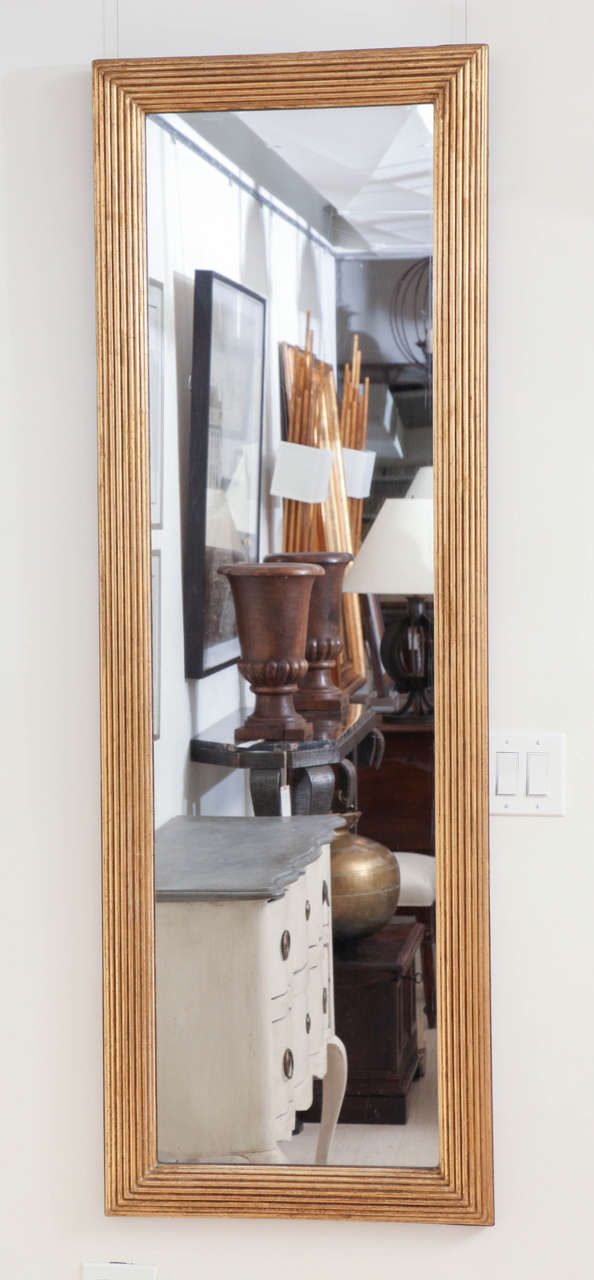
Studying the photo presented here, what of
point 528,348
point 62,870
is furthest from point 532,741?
point 62,870

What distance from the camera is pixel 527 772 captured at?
1550mm

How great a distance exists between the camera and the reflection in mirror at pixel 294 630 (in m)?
1.50

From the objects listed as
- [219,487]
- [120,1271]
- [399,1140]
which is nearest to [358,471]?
[219,487]

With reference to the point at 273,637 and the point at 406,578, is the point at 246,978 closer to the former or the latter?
the point at 273,637

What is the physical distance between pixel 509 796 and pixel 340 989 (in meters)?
0.33

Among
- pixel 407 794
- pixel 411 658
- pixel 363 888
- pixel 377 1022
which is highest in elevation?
pixel 411 658

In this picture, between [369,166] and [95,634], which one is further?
[95,634]

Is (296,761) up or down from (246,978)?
up

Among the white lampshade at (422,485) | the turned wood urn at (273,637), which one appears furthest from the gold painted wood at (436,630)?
the turned wood urn at (273,637)

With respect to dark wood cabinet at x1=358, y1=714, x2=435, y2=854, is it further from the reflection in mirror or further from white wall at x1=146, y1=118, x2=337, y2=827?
white wall at x1=146, y1=118, x2=337, y2=827

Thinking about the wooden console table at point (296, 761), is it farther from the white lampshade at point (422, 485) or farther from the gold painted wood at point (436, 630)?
the white lampshade at point (422, 485)

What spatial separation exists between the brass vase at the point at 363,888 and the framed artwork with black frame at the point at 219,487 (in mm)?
297

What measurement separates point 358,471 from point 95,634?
41 cm

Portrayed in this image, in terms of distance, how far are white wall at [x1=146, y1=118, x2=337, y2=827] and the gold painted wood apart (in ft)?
0.09
